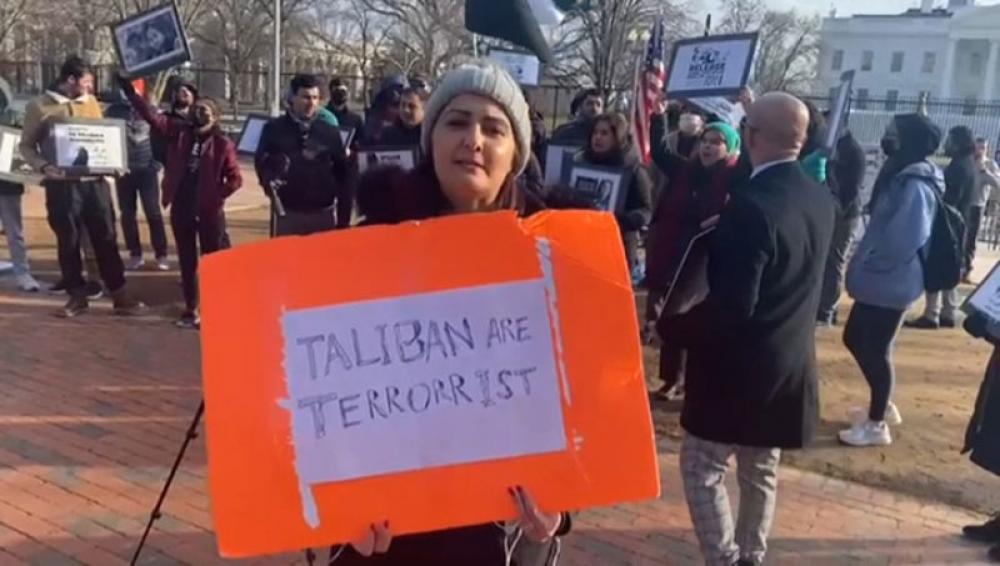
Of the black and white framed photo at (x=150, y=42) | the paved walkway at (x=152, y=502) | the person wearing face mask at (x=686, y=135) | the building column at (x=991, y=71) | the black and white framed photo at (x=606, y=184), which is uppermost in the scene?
the building column at (x=991, y=71)

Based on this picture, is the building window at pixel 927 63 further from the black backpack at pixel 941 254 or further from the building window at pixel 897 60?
the black backpack at pixel 941 254

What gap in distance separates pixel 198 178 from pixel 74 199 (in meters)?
1.05

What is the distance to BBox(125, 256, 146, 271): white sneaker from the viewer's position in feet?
30.1

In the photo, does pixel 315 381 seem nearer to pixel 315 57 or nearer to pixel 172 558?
pixel 172 558

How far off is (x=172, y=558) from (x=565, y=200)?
8.33ft

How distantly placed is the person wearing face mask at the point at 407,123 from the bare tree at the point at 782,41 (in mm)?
55659

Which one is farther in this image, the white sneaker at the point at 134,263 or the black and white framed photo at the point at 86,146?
the white sneaker at the point at 134,263

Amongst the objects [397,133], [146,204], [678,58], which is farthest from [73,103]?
[678,58]

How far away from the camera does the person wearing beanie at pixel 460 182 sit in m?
1.92

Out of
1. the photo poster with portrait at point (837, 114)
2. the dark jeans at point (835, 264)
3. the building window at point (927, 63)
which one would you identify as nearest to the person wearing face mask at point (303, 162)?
the photo poster with portrait at point (837, 114)

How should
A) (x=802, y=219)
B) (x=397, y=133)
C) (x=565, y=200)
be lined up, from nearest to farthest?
(x=565, y=200), (x=802, y=219), (x=397, y=133)

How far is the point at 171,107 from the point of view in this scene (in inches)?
318

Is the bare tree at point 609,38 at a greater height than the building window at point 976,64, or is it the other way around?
the building window at point 976,64

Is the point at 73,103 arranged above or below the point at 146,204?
above
